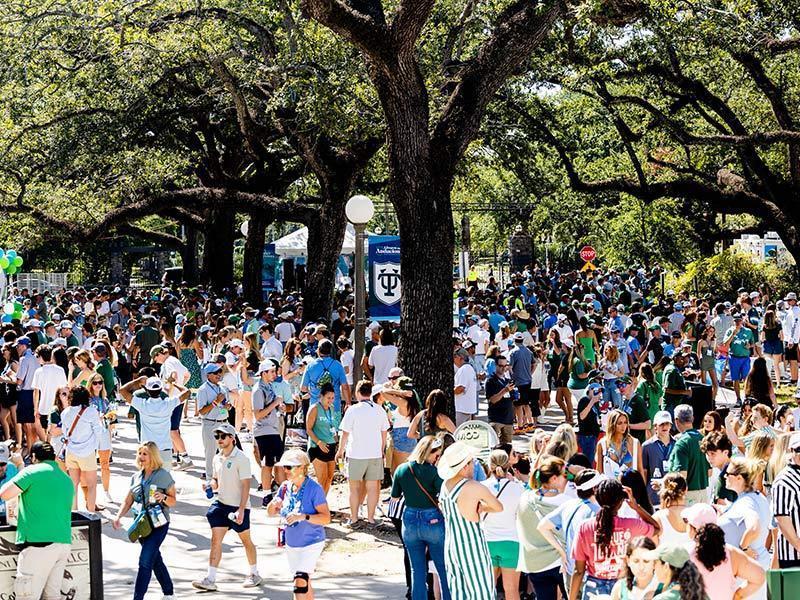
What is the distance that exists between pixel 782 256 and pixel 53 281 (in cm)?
2950

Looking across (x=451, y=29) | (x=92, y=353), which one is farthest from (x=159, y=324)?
(x=451, y=29)

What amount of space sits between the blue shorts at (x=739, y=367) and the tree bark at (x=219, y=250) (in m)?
22.6

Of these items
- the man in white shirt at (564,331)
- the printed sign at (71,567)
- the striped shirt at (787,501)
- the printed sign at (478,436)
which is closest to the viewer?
the striped shirt at (787,501)

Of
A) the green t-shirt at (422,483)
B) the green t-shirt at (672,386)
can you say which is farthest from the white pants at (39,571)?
the green t-shirt at (672,386)

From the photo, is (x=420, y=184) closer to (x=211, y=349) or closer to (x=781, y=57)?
(x=211, y=349)

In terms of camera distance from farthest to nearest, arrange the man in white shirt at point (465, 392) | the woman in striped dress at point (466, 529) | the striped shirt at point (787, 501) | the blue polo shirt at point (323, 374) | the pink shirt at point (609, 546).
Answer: the man in white shirt at point (465, 392) → the blue polo shirt at point (323, 374) → the striped shirt at point (787, 501) → the woman in striped dress at point (466, 529) → the pink shirt at point (609, 546)

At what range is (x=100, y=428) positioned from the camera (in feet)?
40.0

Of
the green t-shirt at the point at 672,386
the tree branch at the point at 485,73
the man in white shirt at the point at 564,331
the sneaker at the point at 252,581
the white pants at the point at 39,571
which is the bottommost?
the sneaker at the point at 252,581

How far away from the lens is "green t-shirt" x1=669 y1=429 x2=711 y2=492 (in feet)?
32.3

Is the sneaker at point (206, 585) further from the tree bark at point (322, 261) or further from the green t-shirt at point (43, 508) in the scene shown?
the tree bark at point (322, 261)

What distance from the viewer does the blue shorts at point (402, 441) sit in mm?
12086

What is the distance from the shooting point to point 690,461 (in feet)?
32.3

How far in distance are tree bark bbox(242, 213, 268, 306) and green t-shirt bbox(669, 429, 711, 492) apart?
69.9 ft

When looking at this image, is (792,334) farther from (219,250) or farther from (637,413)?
(219,250)
